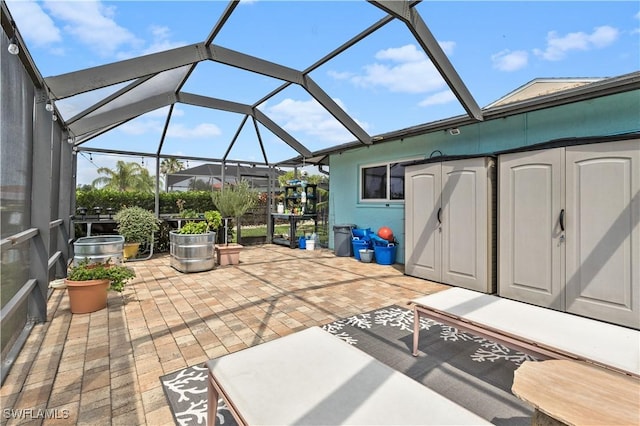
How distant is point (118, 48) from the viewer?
12.8 ft

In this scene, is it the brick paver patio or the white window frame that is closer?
the brick paver patio

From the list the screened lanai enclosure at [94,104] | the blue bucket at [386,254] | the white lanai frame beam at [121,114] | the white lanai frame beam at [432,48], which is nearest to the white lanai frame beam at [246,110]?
the screened lanai enclosure at [94,104]

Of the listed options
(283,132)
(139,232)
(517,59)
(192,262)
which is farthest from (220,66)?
(517,59)

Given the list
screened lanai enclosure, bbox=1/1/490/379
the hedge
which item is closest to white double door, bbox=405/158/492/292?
screened lanai enclosure, bbox=1/1/490/379

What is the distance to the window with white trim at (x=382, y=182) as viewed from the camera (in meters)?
6.63

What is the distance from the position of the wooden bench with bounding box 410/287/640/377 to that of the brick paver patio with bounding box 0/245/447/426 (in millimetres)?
1322

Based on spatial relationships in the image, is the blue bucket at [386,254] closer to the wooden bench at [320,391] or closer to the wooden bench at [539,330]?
the wooden bench at [539,330]

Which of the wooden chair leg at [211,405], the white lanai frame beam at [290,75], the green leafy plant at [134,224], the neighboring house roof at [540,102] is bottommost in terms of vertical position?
the wooden chair leg at [211,405]

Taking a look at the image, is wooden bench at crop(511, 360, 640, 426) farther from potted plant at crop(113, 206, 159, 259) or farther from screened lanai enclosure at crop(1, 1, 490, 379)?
potted plant at crop(113, 206, 159, 259)

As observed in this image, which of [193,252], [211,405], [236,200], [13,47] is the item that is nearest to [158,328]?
[211,405]

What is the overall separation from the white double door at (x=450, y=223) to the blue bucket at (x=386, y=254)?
0.95 metres

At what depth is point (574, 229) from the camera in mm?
3457

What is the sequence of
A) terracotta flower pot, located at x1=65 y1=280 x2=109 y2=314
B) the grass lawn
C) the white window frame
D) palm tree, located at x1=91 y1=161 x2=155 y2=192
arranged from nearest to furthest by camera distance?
terracotta flower pot, located at x1=65 y1=280 x2=109 y2=314 → the white window frame → the grass lawn → palm tree, located at x1=91 y1=161 x2=155 y2=192

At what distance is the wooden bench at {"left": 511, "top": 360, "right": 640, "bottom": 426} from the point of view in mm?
1113
